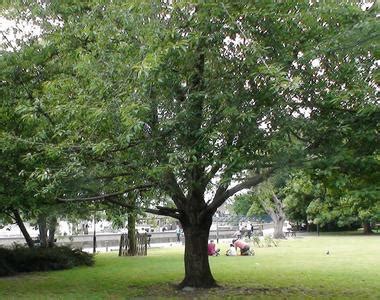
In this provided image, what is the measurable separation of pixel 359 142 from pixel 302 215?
155 ft

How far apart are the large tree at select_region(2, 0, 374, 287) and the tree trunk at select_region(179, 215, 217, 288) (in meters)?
3.99

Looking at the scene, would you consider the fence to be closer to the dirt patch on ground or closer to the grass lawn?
the grass lawn

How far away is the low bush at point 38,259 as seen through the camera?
18.4m

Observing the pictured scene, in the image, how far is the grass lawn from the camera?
40.9 feet

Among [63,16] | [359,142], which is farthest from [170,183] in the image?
[63,16]

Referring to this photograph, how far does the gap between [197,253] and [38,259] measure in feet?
28.3

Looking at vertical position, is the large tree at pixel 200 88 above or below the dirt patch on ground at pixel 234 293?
above

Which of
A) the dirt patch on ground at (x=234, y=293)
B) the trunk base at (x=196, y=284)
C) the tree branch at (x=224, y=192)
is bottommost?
the dirt patch on ground at (x=234, y=293)

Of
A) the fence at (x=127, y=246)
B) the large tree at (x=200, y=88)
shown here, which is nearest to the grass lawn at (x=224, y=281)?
the large tree at (x=200, y=88)

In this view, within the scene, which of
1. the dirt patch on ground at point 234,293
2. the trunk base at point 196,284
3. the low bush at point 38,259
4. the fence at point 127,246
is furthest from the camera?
the fence at point 127,246

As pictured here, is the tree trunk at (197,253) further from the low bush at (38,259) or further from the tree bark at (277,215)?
the tree bark at (277,215)

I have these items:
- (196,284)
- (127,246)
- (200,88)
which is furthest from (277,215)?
(200,88)

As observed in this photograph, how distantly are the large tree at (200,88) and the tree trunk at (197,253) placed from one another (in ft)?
13.1

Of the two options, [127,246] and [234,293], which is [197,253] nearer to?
[234,293]
